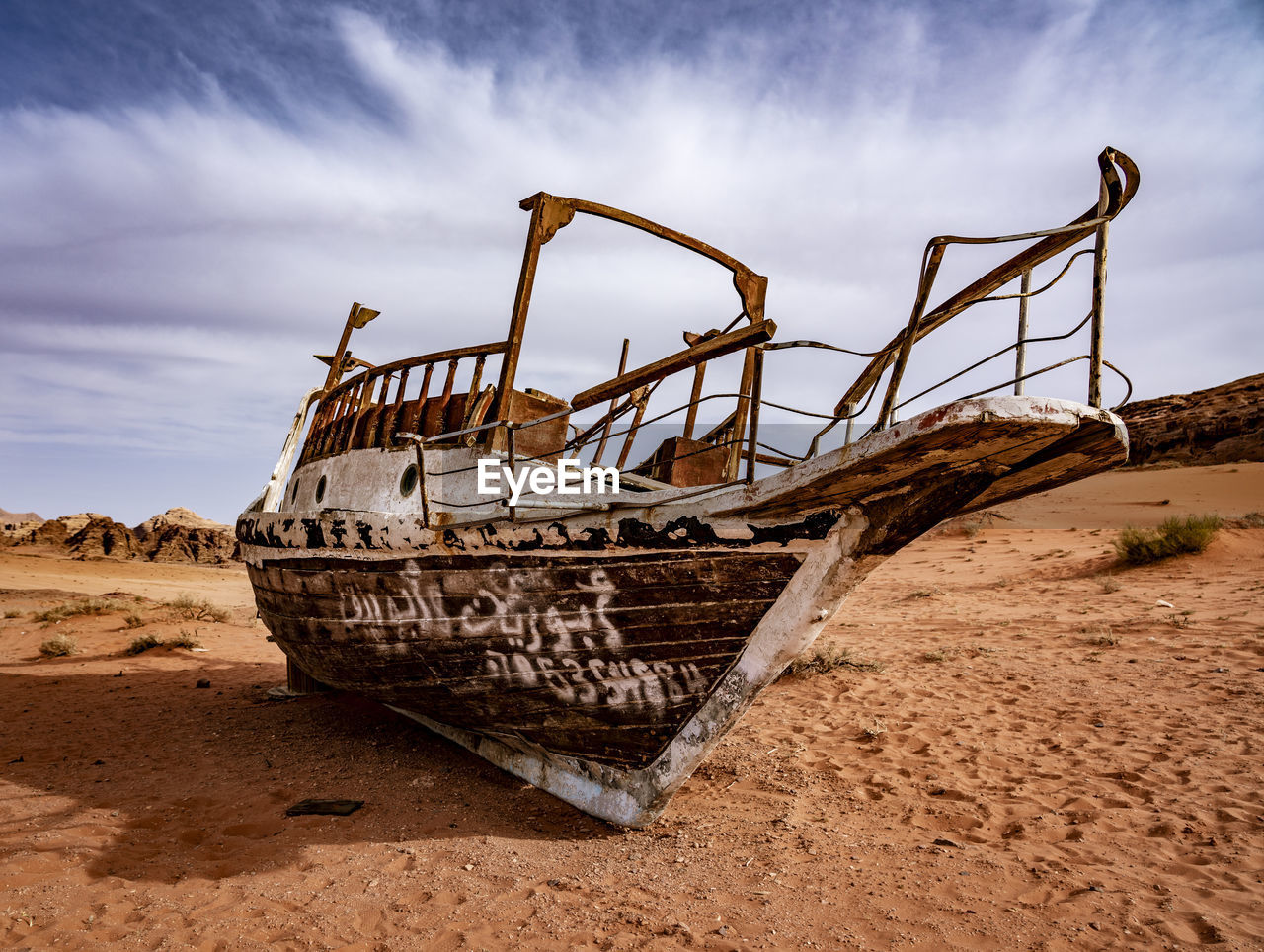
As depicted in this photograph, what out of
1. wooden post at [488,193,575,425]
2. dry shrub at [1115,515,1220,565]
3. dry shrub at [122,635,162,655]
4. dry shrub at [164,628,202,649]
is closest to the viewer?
wooden post at [488,193,575,425]

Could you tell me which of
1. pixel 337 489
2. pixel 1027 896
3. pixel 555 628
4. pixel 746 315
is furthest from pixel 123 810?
pixel 746 315

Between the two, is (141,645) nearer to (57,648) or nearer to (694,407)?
(57,648)

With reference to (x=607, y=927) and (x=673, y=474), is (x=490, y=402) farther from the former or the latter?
(x=607, y=927)

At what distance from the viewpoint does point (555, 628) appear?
3752 millimetres

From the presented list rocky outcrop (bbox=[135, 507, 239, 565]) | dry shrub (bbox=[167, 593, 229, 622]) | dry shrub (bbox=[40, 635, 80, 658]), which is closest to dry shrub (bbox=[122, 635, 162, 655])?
dry shrub (bbox=[40, 635, 80, 658])

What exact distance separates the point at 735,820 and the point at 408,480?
3065mm

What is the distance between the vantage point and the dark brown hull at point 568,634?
11.8 feet

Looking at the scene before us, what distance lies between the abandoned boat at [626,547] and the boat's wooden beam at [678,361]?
16mm

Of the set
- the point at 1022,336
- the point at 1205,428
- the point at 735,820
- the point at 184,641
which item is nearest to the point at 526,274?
the point at 1022,336

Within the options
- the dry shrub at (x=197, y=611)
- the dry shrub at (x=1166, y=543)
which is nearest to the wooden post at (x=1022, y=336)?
the dry shrub at (x=1166, y=543)

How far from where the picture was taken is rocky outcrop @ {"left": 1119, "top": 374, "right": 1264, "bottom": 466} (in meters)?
29.0

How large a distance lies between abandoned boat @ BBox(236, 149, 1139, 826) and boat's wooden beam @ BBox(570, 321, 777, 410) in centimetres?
2

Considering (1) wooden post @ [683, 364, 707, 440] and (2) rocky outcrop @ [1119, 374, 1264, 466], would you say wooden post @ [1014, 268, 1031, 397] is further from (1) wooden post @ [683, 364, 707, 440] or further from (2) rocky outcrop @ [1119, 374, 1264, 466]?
(2) rocky outcrop @ [1119, 374, 1264, 466]

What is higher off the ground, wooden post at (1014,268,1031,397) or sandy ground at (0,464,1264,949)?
wooden post at (1014,268,1031,397)
